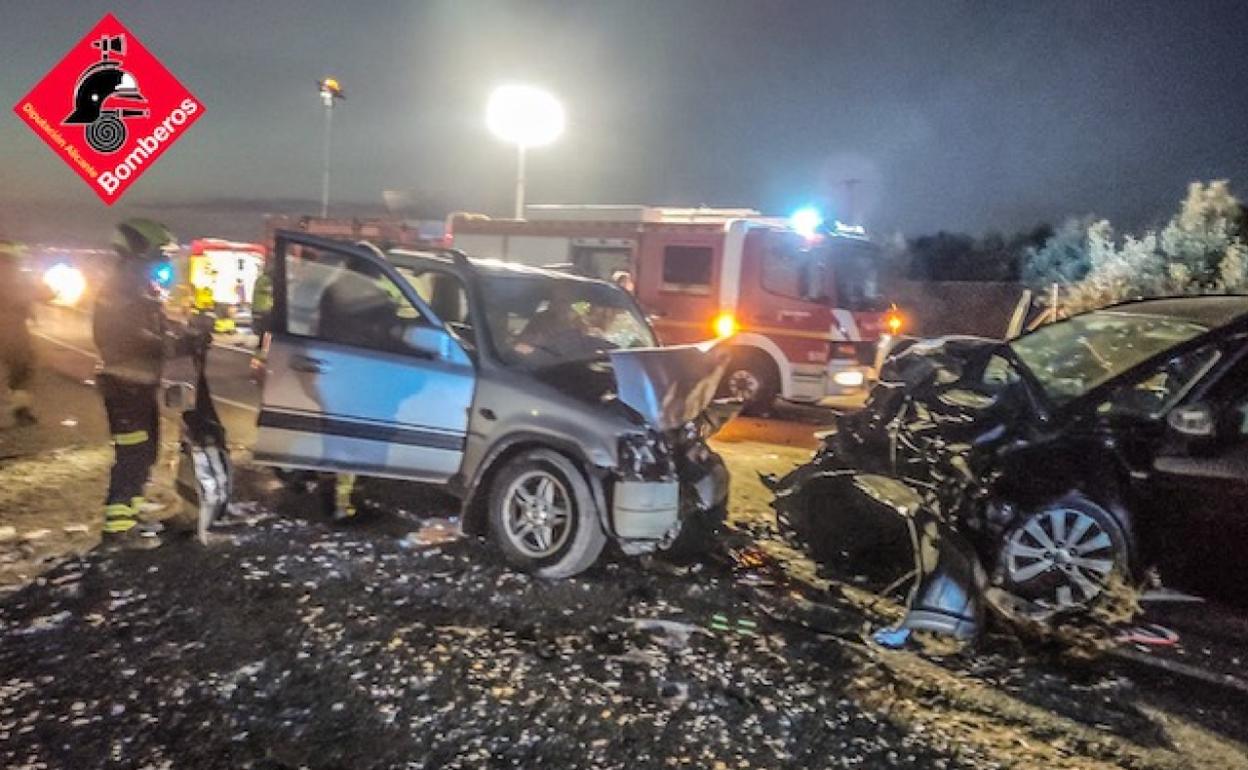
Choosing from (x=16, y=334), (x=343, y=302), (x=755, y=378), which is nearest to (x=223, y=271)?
(x=16, y=334)

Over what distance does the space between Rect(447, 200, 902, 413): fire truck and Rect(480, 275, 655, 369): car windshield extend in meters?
5.52

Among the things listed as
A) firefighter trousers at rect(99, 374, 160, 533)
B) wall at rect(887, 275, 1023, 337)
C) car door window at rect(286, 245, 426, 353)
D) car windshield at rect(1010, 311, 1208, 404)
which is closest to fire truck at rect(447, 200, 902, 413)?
car windshield at rect(1010, 311, 1208, 404)

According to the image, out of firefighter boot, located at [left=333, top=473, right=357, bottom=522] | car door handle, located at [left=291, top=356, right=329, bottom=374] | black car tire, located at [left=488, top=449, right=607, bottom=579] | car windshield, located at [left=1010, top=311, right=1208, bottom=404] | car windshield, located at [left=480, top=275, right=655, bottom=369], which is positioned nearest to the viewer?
black car tire, located at [left=488, top=449, right=607, bottom=579]

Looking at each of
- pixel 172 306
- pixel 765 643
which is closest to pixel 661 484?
pixel 765 643

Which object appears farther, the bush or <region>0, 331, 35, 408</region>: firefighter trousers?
the bush

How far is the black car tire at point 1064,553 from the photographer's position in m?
4.83

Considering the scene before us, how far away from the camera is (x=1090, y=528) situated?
15.9 ft

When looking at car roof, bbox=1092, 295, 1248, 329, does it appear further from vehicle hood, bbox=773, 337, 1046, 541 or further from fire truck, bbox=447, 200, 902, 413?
fire truck, bbox=447, 200, 902, 413

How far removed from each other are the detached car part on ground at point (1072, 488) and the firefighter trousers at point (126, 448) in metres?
3.92

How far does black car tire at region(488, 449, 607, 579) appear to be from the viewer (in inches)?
198

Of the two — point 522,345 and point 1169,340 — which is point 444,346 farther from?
point 1169,340

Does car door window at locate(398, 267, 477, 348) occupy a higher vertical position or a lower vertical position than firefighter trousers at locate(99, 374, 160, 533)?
higher

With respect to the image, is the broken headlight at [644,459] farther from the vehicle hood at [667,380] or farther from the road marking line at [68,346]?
the road marking line at [68,346]

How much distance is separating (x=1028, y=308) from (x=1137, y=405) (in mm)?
2717
